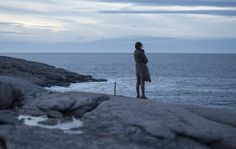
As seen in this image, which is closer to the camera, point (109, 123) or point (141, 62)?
point (109, 123)

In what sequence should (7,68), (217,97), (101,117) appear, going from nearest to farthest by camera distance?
1. (101,117)
2. (7,68)
3. (217,97)

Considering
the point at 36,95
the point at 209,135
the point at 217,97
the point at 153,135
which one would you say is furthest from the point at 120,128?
the point at 217,97

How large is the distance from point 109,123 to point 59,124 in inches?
61.5

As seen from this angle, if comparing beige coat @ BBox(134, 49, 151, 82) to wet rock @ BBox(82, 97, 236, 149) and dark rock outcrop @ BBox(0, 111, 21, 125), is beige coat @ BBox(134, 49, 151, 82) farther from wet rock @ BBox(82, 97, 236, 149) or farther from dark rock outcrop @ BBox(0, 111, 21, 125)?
dark rock outcrop @ BBox(0, 111, 21, 125)

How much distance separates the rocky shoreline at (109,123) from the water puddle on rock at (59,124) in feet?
0.48

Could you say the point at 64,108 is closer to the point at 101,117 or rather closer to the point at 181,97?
the point at 101,117

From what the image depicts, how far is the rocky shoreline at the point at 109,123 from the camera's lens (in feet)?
44.1

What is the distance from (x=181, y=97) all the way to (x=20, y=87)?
150 feet

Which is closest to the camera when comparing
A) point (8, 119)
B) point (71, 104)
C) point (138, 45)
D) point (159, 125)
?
point (159, 125)

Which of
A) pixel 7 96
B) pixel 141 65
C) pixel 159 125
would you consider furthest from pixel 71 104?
pixel 141 65

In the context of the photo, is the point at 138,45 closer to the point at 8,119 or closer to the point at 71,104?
the point at 71,104

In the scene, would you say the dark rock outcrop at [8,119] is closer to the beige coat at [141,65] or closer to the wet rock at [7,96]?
the wet rock at [7,96]

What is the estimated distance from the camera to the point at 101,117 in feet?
49.8

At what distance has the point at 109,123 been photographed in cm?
1472
